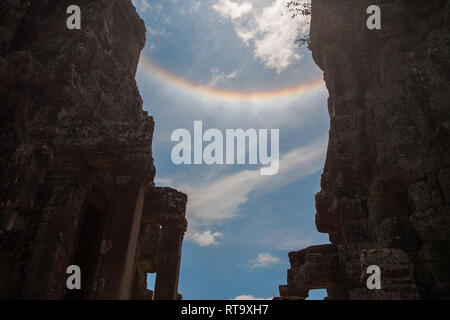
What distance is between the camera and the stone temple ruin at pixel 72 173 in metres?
7.17

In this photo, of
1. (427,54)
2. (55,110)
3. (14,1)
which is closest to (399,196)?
(427,54)

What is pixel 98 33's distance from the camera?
12.8m

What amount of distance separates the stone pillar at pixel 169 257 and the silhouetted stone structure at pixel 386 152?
326cm

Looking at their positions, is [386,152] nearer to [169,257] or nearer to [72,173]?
[169,257]

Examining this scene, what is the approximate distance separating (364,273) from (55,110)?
1004cm

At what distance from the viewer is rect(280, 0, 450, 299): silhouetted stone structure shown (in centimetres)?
820

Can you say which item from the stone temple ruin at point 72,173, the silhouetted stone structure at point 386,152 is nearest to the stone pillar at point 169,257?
the stone temple ruin at point 72,173

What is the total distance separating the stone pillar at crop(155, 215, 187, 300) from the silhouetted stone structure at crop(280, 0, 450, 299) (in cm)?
326

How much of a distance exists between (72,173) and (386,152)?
30.9ft

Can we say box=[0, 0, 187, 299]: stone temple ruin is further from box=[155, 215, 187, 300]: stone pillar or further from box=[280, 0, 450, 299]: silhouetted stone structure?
box=[280, 0, 450, 299]: silhouetted stone structure

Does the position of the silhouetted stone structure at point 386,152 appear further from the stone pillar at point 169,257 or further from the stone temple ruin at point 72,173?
the stone temple ruin at point 72,173

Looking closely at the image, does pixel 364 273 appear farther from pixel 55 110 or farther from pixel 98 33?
pixel 98 33

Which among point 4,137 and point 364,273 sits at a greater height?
point 4,137

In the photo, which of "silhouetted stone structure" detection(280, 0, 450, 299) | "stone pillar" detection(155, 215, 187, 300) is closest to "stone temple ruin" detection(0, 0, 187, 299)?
"stone pillar" detection(155, 215, 187, 300)
